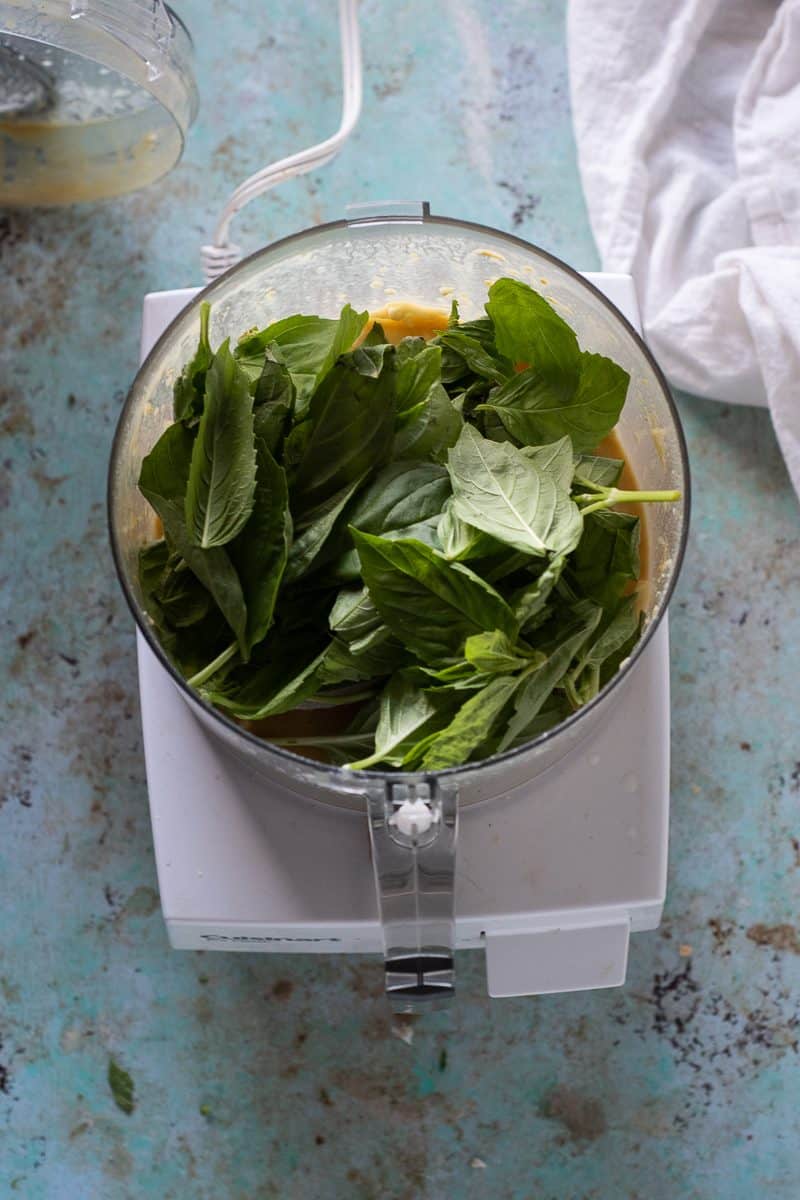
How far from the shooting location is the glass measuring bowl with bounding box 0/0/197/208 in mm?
745

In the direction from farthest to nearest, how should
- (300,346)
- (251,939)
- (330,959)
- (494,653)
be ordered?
(330,959) → (251,939) → (300,346) → (494,653)

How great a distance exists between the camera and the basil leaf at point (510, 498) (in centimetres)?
58

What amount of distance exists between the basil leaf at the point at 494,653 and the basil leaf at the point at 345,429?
11cm

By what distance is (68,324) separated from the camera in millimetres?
968

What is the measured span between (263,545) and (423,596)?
83 millimetres

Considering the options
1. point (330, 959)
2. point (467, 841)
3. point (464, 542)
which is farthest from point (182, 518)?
point (330, 959)

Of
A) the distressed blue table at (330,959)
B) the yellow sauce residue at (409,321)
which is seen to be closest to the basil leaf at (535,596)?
the yellow sauce residue at (409,321)

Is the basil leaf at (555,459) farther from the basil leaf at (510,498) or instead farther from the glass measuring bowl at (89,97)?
the glass measuring bowl at (89,97)

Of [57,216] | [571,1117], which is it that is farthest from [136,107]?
→ [571,1117]

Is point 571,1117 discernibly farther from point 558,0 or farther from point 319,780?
point 558,0

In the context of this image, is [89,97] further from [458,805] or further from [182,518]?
[458,805]

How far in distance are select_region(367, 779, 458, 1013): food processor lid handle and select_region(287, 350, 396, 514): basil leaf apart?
158mm

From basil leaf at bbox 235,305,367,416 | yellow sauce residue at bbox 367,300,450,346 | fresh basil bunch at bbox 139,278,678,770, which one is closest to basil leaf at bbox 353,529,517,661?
fresh basil bunch at bbox 139,278,678,770

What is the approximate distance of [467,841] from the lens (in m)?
0.75
